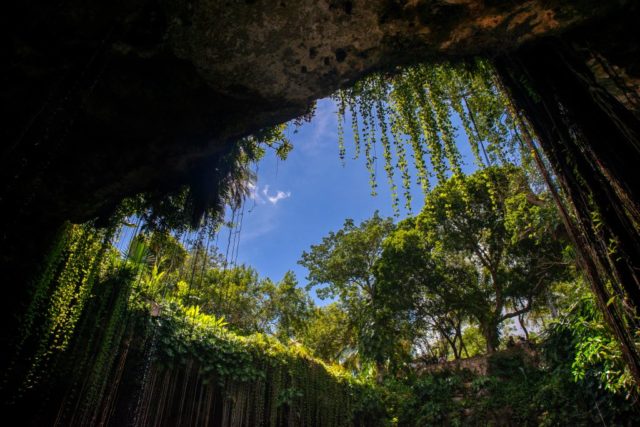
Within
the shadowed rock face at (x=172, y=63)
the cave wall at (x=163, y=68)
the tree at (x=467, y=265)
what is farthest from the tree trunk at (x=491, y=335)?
the shadowed rock face at (x=172, y=63)

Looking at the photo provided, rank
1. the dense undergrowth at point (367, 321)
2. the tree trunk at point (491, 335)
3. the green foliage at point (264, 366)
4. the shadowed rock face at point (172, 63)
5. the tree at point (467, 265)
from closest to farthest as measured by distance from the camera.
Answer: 1. the shadowed rock face at point (172, 63)
2. the dense undergrowth at point (367, 321)
3. the green foliage at point (264, 366)
4. the tree at point (467, 265)
5. the tree trunk at point (491, 335)

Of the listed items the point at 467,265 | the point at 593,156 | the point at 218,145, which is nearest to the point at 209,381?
the point at 218,145

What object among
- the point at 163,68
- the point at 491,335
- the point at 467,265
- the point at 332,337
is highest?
the point at 467,265

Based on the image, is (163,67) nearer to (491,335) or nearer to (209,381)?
(209,381)

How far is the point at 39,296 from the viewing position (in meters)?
3.52

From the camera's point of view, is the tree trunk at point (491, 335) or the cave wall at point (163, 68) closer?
the cave wall at point (163, 68)

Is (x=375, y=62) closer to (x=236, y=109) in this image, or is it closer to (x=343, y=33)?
(x=343, y=33)

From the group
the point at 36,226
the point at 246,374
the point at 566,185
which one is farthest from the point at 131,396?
the point at 566,185

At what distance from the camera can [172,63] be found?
10.4 ft

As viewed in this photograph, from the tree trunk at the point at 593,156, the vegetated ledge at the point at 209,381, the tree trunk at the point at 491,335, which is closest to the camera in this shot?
the tree trunk at the point at 593,156

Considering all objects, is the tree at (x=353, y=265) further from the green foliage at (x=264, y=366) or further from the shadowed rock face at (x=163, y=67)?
the shadowed rock face at (x=163, y=67)

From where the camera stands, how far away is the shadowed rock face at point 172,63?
2.87m

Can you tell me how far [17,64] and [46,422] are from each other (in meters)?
3.74

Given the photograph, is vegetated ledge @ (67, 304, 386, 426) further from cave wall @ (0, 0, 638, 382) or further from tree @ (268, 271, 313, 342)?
tree @ (268, 271, 313, 342)
